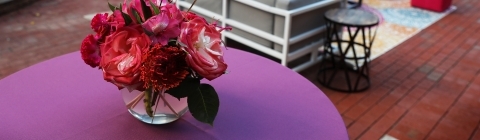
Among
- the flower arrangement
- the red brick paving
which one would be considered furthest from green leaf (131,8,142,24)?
the red brick paving

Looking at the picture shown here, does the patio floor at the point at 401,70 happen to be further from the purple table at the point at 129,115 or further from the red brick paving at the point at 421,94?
the purple table at the point at 129,115

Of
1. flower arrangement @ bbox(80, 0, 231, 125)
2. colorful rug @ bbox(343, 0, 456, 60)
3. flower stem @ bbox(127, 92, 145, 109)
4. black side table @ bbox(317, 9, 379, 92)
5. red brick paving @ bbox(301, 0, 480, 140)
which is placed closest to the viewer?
flower arrangement @ bbox(80, 0, 231, 125)

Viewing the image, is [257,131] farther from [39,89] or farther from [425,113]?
[425,113]

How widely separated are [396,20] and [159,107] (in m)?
3.46

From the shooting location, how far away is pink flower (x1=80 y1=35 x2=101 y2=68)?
37.9 inches

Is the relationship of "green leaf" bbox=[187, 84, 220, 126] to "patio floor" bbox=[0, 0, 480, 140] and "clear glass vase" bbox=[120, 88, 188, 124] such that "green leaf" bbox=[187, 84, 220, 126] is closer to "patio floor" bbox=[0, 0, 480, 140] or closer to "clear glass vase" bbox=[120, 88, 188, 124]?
"clear glass vase" bbox=[120, 88, 188, 124]

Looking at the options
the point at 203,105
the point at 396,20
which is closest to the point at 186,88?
the point at 203,105

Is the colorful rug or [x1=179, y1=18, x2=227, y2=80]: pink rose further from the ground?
[x1=179, y1=18, x2=227, y2=80]: pink rose

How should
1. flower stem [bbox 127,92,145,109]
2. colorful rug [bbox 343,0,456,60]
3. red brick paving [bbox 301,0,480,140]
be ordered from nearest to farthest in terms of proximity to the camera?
1. flower stem [bbox 127,92,145,109]
2. red brick paving [bbox 301,0,480,140]
3. colorful rug [bbox 343,0,456,60]

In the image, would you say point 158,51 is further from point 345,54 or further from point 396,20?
point 396,20

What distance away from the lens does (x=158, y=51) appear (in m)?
0.89

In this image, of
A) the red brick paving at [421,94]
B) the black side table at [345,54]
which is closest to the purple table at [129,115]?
the red brick paving at [421,94]

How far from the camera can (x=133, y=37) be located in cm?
94

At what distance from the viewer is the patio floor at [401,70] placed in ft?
7.66
